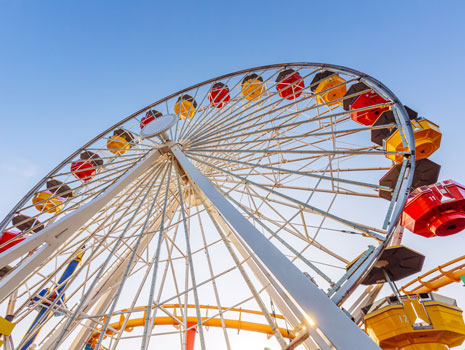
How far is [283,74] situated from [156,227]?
221 inches

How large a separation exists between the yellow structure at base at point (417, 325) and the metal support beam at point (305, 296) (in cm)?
167

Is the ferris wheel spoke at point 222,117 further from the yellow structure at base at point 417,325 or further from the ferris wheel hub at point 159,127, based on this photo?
the yellow structure at base at point 417,325

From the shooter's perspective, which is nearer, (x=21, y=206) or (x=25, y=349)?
(x=25, y=349)

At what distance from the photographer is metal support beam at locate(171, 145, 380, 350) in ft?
5.95

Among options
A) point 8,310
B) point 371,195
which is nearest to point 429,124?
point 371,195

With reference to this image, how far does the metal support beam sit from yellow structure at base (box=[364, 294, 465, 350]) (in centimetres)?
167

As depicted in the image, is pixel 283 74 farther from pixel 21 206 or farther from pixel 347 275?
pixel 21 206

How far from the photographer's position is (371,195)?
561 cm

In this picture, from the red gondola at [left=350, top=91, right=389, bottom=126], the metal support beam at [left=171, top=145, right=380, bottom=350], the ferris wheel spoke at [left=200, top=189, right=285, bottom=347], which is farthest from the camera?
the red gondola at [left=350, top=91, right=389, bottom=126]

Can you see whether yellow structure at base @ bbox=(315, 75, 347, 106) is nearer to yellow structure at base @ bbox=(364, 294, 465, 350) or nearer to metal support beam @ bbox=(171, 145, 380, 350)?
yellow structure at base @ bbox=(364, 294, 465, 350)

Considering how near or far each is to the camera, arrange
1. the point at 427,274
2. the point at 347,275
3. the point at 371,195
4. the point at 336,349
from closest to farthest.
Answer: the point at 336,349 → the point at 347,275 → the point at 371,195 → the point at 427,274

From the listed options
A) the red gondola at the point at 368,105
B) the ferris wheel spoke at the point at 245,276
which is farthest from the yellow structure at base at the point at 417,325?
the red gondola at the point at 368,105

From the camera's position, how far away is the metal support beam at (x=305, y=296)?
5.95ft

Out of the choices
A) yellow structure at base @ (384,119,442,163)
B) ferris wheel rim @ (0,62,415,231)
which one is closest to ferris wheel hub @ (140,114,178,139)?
ferris wheel rim @ (0,62,415,231)
